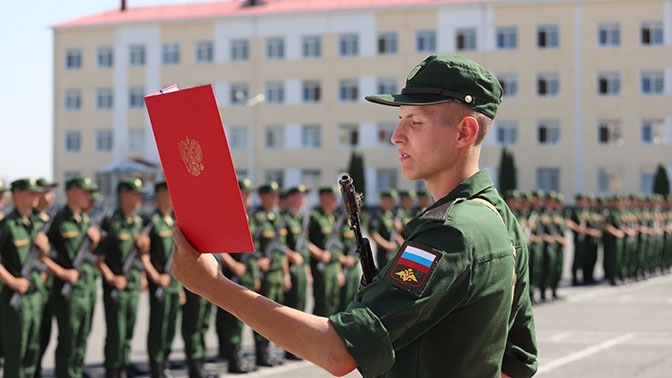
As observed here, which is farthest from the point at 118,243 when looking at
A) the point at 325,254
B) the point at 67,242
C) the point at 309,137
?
the point at 309,137

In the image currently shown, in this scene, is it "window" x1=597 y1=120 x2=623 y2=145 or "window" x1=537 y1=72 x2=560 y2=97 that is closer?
"window" x1=597 y1=120 x2=623 y2=145

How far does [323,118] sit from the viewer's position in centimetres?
4878

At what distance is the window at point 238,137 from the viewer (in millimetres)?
Result: 49156

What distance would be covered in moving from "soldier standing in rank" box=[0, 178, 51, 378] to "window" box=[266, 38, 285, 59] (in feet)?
134

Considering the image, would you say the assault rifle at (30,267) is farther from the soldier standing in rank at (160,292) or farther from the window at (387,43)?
the window at (387,43)

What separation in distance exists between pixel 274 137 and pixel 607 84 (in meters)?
17.0

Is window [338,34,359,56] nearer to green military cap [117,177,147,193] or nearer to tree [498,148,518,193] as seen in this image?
tree [498,148,518,193]

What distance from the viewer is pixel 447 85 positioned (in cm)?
234

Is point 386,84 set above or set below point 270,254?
above

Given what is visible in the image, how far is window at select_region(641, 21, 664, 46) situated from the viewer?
45125 millimetres

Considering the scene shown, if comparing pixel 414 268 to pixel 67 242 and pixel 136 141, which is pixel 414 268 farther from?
pixel 136 141

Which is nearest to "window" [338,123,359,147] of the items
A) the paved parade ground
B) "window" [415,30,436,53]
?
"window" [415,30,436,53]

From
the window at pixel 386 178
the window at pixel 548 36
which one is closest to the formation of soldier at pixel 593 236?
the window at pixel 548 36

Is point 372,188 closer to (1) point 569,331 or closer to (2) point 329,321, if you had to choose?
(1) point 569,331
